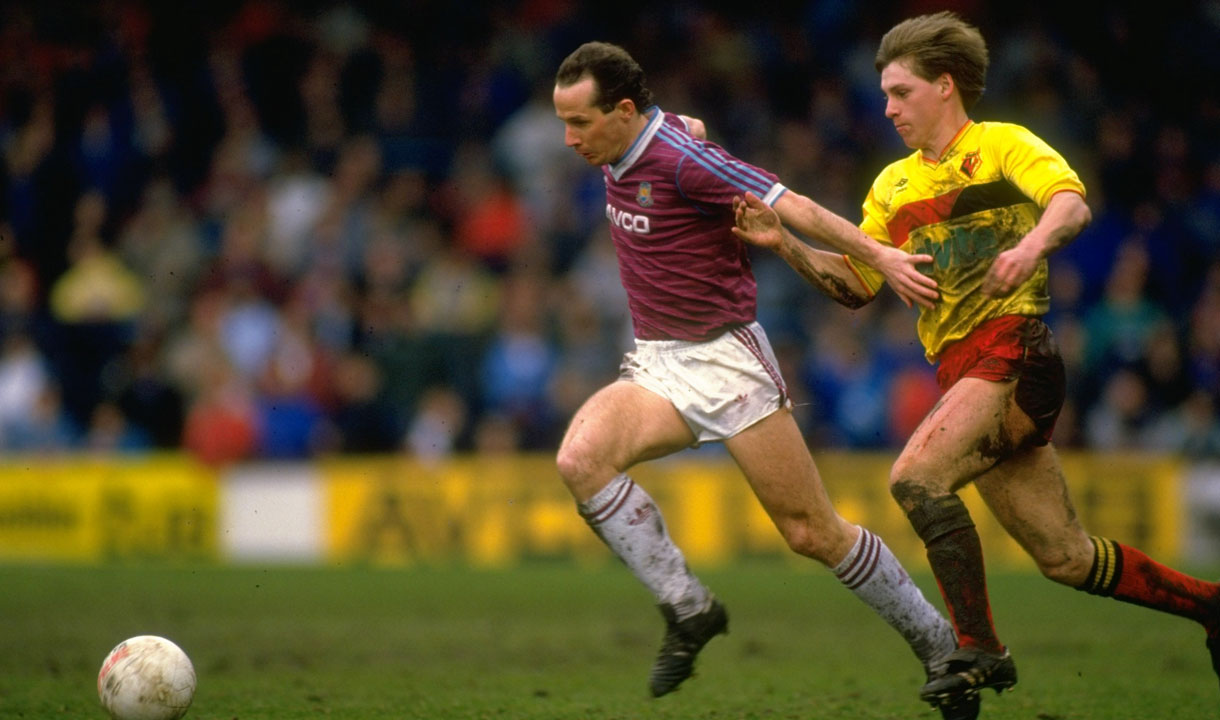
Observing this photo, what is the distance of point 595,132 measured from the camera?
6461mm

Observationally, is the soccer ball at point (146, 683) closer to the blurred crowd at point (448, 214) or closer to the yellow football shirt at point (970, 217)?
the yellow football shirt at point (970, 217)

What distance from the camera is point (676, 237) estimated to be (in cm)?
648

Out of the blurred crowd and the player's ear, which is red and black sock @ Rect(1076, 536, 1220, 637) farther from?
the blurred crowd

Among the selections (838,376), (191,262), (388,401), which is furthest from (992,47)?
(191,262)

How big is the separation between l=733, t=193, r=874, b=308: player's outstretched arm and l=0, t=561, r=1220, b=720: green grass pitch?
1.66 meters

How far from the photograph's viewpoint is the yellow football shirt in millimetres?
5922

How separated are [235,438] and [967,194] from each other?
1062 centimetres

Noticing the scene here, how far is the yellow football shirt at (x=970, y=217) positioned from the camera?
5922 mm

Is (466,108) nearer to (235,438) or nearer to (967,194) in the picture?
(235,438)

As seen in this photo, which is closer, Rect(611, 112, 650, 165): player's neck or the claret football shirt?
the claret football shirt

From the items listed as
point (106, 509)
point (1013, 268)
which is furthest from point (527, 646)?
point (106, 509)

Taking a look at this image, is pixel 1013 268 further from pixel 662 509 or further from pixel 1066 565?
pixel 662 509

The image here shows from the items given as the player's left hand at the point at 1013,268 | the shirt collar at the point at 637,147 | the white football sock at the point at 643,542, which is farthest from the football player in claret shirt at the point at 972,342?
the white football sock at the point at 643,542

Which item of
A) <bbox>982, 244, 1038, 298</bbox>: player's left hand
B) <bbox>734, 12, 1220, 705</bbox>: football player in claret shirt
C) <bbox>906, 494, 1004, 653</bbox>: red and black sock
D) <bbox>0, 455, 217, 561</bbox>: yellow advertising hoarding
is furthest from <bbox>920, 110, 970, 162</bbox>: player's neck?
<bbox>0, 455, 217, 561</bbox>: yellow advertising hoarding
